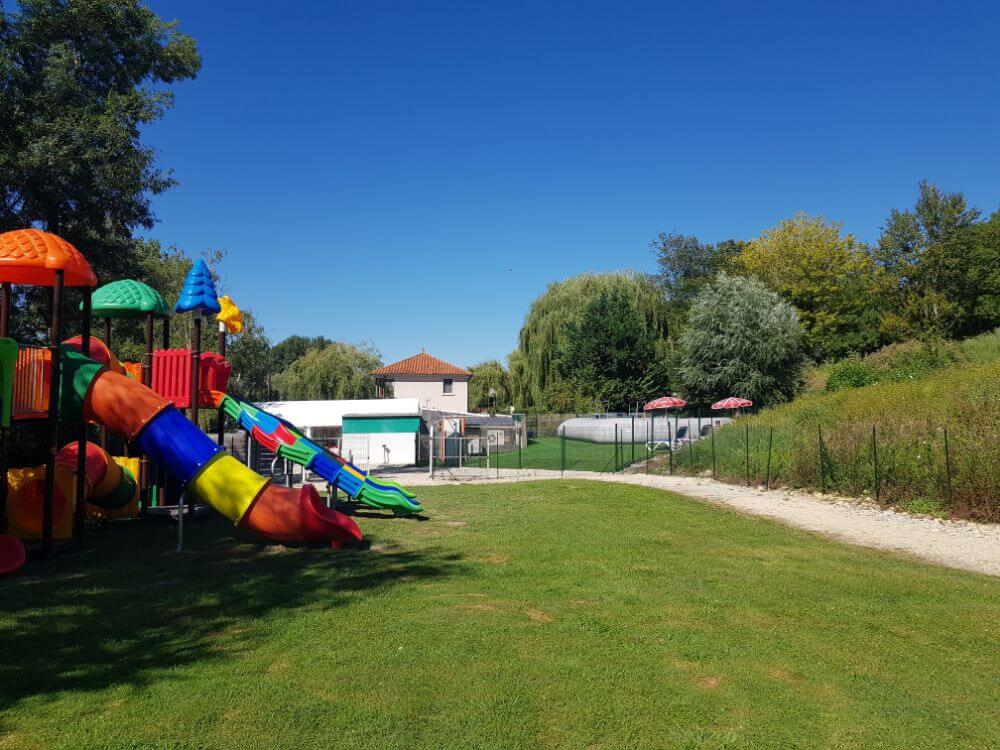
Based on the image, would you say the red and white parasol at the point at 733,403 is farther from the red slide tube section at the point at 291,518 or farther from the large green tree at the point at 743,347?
the red slide tube section at the point at 291,518

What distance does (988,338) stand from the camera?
2936 cm

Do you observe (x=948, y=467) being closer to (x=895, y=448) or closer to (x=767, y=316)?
(x=895, y=448)

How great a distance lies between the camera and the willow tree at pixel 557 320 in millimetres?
49812

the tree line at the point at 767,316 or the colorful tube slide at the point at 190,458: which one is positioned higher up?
the tree line at the point at 767,316

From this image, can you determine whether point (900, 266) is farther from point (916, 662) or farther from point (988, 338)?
point (916, 662)

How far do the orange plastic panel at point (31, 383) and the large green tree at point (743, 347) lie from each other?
118 feet

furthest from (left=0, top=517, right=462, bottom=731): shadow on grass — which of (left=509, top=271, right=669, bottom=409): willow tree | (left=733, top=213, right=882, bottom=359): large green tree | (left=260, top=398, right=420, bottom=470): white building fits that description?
(left=733, top=213, right=882, bottom=359): large green tree

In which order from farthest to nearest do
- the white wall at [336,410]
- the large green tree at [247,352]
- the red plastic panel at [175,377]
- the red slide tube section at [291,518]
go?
the large green tree at [247,352] < the white wall at [336,410] < the red plastic panel at [175,377] < the red slide tube section at [291,518]

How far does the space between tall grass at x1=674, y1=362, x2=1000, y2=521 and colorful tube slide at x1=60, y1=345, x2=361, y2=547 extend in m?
12.0

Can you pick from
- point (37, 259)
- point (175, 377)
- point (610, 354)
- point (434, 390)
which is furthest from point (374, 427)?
point (37, 259)

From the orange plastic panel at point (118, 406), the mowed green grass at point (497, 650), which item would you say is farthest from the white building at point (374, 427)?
the mowed green grass at point (497, 650)

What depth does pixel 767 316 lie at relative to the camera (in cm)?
4034

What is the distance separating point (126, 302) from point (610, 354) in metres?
35.5

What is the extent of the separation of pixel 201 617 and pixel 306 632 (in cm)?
130
